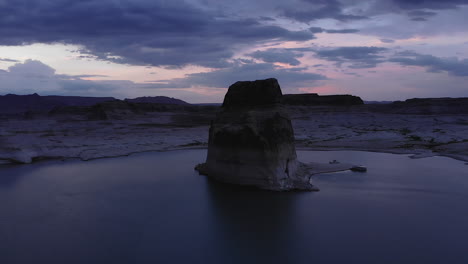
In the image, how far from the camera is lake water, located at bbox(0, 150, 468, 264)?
35.3 ft

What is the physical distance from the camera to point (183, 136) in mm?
37500

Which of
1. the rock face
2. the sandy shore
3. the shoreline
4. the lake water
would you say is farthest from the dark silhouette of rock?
the sandy shore

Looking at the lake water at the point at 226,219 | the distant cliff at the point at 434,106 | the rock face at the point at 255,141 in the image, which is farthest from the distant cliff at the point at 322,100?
the rock face at the point at 255,141

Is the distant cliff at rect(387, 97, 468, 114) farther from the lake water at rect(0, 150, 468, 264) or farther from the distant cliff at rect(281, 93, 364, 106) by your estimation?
the lake water at rect(0, 150, 468, 264)

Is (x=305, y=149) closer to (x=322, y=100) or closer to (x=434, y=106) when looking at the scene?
(x=434, y=106)

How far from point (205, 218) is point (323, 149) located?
1876 cm

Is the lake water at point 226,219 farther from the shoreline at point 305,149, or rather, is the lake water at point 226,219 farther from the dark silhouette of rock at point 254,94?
the dark silhouette of rock at point 254,94

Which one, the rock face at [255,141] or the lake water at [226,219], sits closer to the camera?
the lake water at [226,219]

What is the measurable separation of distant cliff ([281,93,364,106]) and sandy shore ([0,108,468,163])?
615 inches

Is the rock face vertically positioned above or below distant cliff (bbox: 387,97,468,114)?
below

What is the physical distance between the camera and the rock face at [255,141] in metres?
16.1

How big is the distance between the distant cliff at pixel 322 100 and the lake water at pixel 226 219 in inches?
1919

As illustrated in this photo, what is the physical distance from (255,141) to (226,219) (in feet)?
13.3

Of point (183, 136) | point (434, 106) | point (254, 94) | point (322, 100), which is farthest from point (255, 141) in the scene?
point (322, 100)
